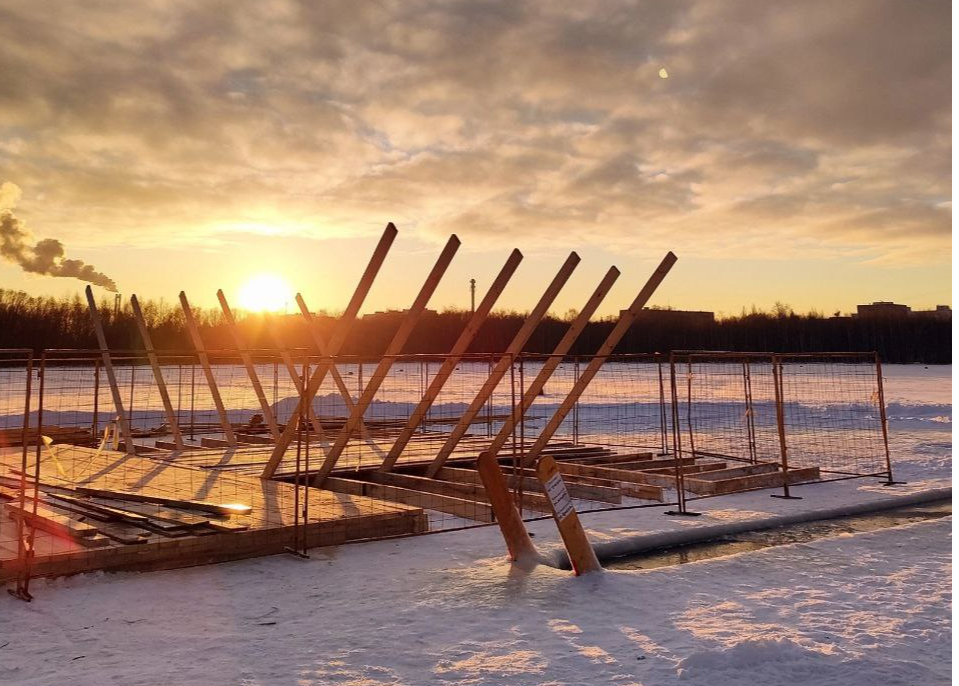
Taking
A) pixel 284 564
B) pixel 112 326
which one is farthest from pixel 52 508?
pixel 112 326

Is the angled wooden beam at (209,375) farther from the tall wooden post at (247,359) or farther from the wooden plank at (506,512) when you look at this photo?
the wooden plank at (506,512)

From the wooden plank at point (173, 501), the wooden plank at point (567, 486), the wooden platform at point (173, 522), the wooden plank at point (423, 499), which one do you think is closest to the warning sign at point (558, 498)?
the wooden platform at point (173, 522)

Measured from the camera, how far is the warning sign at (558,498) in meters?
6.77

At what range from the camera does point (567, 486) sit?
448 inches

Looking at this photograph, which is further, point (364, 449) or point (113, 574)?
point (364, 449)

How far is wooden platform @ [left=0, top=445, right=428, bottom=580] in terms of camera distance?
673cm

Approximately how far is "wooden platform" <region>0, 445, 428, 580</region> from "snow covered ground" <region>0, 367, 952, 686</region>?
7.7 inches

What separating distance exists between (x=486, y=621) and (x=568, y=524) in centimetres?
143

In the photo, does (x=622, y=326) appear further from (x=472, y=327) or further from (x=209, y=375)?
(x=209, y=375)

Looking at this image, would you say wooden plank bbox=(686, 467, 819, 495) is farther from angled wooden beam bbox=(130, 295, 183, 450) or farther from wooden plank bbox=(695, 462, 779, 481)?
angled wooden beam bbox=(130, 295, 183, 450)

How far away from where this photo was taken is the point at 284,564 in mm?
7211

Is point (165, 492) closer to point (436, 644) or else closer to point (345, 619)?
point (345, 619)

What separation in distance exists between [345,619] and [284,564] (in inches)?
70.2

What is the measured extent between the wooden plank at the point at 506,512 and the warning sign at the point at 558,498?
55cm
